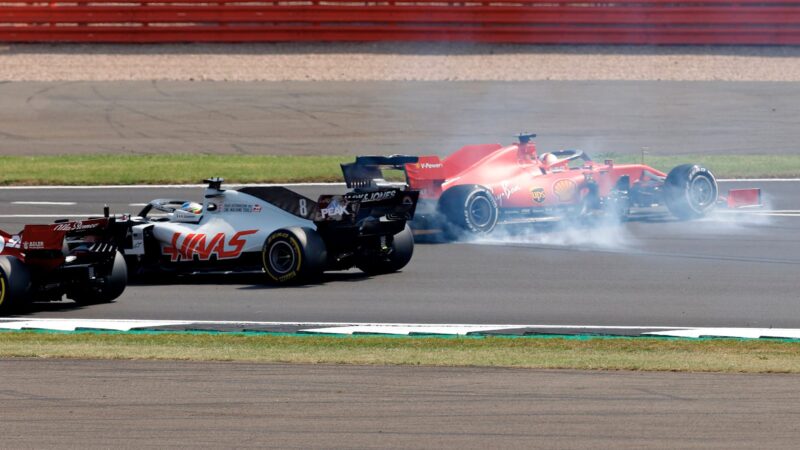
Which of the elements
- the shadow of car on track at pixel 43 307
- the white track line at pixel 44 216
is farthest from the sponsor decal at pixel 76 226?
the white track line at pixel 44 216

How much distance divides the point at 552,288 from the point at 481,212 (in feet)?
13.0

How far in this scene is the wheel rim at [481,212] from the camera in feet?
59.8

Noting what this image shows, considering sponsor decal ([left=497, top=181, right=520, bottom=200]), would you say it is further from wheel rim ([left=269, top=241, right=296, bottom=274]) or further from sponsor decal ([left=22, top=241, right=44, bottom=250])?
sponsor decal ([left=22, top=241, right=44, bottom=250])

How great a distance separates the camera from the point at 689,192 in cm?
2000

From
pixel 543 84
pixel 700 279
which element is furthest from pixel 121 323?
pixel 543 84

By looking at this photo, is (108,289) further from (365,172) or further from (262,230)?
(365,172)

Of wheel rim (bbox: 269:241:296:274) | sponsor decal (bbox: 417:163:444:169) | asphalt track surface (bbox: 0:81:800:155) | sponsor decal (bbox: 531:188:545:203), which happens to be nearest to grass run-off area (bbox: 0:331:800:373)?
wheel rim (bbox: 269:241:296:274)

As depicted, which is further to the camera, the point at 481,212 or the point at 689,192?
the point at 689,192

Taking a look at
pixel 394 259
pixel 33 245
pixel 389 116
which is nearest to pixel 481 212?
pixel 394 259

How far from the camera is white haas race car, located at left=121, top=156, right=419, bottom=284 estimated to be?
15.0m

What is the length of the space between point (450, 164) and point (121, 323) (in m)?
7.47

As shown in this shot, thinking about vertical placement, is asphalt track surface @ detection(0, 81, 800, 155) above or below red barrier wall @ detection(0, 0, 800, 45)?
below

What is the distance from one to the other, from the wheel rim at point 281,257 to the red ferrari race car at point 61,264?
1701mm

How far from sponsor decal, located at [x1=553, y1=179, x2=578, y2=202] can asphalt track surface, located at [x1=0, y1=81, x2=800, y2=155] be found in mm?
8934
